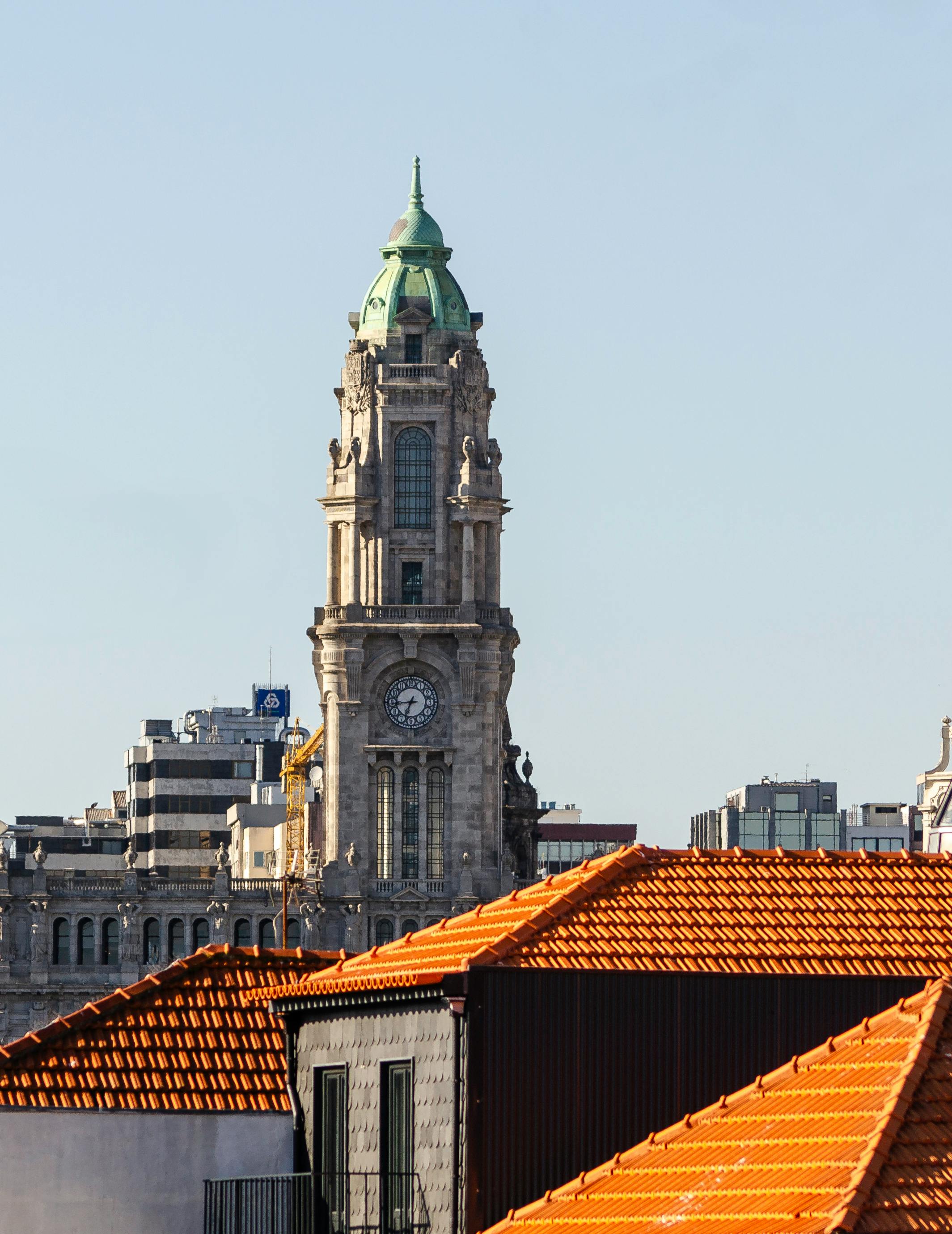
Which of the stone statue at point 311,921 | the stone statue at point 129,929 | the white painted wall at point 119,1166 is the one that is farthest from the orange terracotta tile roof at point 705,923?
the stone statue at point 129,929

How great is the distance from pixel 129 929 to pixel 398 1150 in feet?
485

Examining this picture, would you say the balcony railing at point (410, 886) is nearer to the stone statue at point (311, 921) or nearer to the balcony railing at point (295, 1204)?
the stone statue at point (311, 921)

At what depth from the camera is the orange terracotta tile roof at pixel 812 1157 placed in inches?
1276

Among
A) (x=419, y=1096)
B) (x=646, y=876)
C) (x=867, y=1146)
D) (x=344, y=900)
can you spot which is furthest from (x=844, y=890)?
(x=344, y=900)

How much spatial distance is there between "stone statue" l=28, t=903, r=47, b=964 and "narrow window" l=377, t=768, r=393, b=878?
17.6 m

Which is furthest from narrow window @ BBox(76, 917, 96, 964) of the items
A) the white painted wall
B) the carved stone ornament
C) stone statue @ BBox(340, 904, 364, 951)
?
the white painted wall

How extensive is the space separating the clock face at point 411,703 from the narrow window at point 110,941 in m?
18.2

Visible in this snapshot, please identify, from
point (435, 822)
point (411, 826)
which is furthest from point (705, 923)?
point (411, 826)

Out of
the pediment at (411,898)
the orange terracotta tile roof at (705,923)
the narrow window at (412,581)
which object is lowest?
the orange terracotta tile roof at (705,923)

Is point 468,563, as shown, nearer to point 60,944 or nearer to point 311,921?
point 311,921

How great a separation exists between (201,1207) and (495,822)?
476 feet

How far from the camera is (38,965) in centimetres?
18512

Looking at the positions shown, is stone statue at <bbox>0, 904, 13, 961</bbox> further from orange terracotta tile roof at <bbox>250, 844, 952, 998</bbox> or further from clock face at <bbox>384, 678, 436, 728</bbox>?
orange terracotta tile roof at <bbox>250, 844, 952, 998</bbox>

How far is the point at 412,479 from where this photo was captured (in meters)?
192
